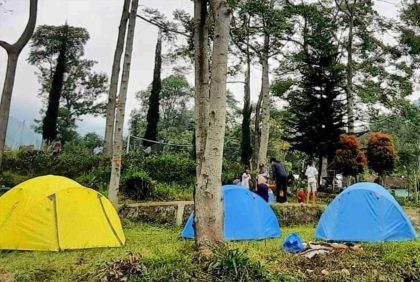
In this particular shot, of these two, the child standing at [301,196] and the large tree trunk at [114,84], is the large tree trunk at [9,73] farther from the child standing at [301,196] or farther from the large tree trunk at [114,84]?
the child standing at [301,196]

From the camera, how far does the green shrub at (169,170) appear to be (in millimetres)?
14148

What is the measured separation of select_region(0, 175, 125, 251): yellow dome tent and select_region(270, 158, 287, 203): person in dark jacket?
20.8 feet

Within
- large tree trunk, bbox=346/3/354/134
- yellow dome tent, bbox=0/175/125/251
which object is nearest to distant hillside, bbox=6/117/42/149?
yellow dome tent, bbox=0/175/125/251

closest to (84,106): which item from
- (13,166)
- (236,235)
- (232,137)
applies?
(232,137)

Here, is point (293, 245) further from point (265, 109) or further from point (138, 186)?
point (265, 109)

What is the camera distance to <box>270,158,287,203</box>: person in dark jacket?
13.2m

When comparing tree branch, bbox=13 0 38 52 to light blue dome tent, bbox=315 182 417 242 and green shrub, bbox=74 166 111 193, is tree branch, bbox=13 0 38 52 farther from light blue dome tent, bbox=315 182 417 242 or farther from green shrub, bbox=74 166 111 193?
light blue dome tent, bbox=315 182 417 242

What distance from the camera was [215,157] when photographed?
6.23 metres

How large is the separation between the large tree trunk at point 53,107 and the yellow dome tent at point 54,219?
1510 centimetres

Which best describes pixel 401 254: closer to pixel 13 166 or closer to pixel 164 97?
pixel 13 166

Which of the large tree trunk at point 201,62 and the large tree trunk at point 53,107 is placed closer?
the large tree trunk at point 201,62

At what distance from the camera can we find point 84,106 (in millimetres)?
33344

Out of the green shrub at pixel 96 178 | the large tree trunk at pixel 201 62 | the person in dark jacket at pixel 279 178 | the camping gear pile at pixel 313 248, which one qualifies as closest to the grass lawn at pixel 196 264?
the camping gear pile at pixel 313 248

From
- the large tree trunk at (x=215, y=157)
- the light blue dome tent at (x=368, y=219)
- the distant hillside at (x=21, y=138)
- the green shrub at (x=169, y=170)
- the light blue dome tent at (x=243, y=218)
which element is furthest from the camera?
the distant hillside at (x=21, y=138)
